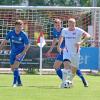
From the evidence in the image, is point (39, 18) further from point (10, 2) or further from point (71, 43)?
point (10, 2)

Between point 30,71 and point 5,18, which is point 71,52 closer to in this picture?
point 30,71

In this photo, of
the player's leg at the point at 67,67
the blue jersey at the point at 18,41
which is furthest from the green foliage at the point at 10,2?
the player's leg at the point at 67,67

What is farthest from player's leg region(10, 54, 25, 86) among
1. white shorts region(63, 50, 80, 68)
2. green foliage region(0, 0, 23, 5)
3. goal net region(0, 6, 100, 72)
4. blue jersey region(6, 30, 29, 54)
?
green foliage region(0, 0, 23, 5)

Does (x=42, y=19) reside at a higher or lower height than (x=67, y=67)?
higher

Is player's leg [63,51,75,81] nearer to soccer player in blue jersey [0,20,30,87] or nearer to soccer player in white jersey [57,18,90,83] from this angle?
soccer player in white jersey [57,18,90,83]

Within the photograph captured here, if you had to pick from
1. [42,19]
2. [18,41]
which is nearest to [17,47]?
[18,41]

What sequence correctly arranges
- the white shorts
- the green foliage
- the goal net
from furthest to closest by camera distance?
1. the green foliage
2. the goal net
3. the white shorts

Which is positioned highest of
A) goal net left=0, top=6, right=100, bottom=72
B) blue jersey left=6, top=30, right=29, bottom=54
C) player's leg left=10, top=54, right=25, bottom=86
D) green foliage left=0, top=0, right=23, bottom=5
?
green foliage left=0, top=0, right=23, bottom=5

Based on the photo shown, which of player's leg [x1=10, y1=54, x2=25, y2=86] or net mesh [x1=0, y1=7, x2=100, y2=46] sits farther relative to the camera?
net mesh [x1=0, y1=7, x2=100, y2=46]

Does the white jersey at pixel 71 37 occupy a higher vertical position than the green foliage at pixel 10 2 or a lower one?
lower

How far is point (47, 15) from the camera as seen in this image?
90.4 ft

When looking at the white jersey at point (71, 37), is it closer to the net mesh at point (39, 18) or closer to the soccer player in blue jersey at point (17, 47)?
the soccer player in blue jersey at point (17, 47)

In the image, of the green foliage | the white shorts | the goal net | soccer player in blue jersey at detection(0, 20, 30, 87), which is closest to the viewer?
the white shorts

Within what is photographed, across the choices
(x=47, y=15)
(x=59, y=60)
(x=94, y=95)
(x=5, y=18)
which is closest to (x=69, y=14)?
(x=47, y=15)
